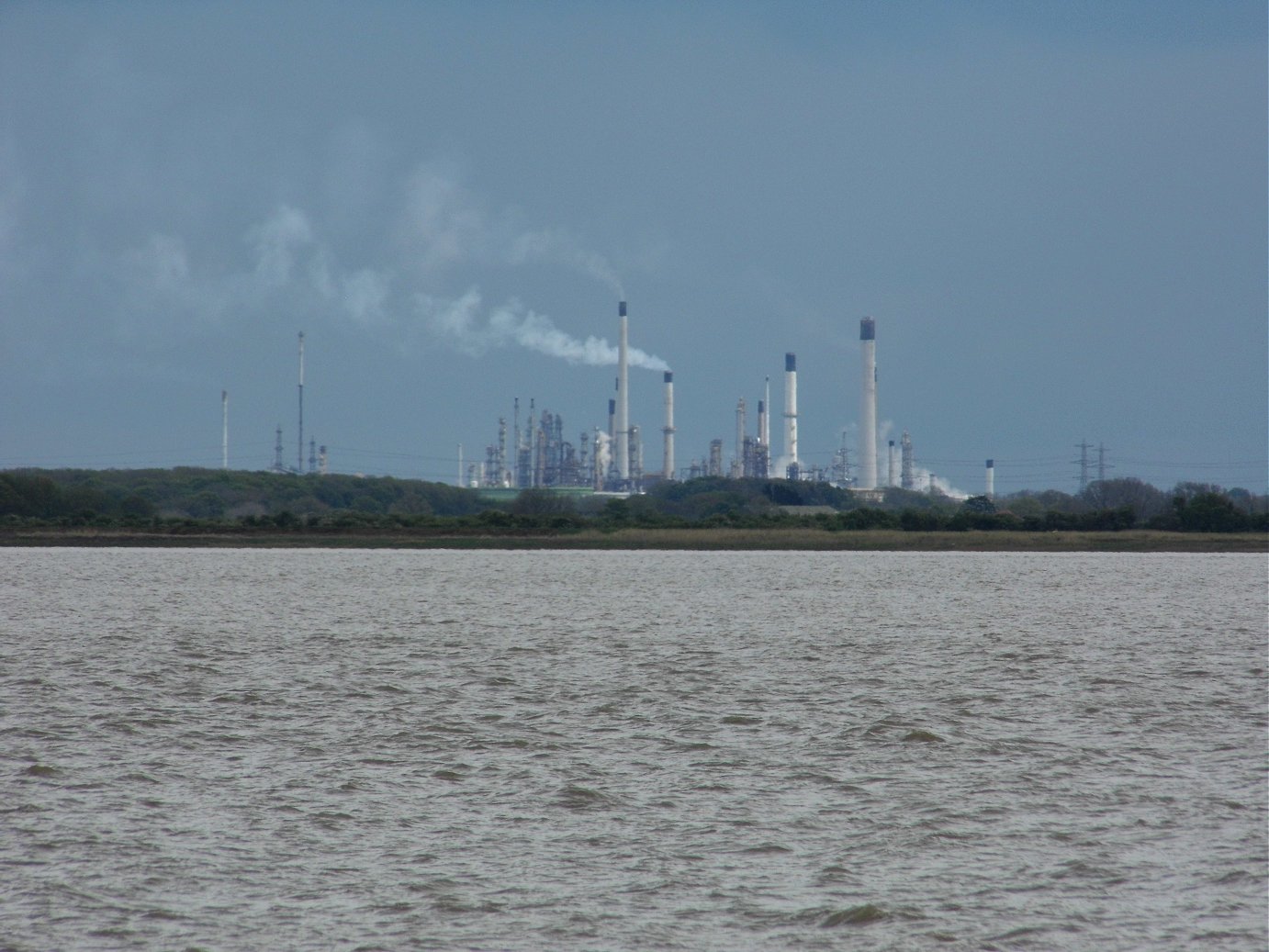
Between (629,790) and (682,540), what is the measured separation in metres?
92.4

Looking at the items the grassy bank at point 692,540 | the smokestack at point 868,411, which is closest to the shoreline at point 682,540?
the grassy bank at point 692,540

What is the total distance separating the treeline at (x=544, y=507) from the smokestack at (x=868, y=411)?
9.72ft

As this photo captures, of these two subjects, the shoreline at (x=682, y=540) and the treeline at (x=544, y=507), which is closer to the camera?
the shoreline at (x=682, y=540)

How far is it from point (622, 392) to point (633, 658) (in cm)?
13778

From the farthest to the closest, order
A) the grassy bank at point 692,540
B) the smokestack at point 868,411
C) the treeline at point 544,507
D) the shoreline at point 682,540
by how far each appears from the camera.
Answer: the smokestack at point 868,411
the treeline at point 544,507
the shoreline at point 682,540
the grassy bank at point 692,540

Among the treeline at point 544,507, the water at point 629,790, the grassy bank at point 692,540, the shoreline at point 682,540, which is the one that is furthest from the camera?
the treeline at point 544,507

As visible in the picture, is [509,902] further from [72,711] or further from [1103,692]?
[1103,692]

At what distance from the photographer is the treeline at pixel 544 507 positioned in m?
105

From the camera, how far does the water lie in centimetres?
1000

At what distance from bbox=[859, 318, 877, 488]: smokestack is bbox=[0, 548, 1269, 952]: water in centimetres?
12016

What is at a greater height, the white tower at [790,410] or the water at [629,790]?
the white tower at [790,410]

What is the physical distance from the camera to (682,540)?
106688 mm

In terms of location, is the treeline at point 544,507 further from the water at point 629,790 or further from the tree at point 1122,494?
the water at point 629,790

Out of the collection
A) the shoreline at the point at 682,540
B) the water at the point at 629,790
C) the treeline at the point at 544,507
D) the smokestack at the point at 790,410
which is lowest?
the water at the point at 629,790
